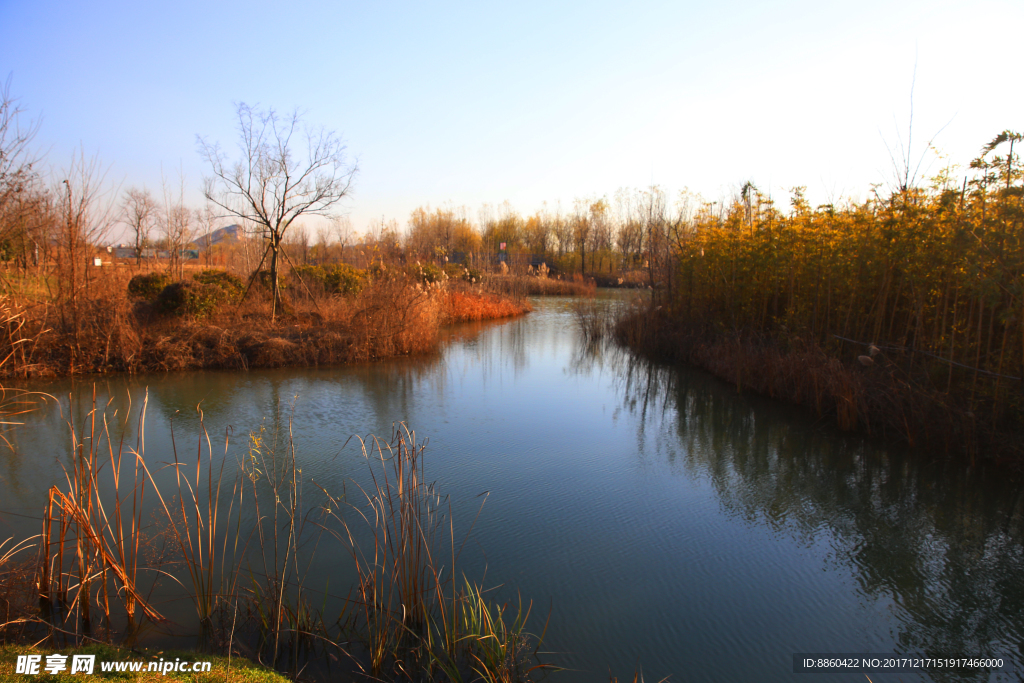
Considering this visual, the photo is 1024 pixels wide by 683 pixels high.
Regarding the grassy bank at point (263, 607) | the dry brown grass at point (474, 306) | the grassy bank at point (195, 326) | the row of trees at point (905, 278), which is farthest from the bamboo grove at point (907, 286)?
the dry brown grass at point (474, 306)

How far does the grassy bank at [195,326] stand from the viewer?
7.74 m

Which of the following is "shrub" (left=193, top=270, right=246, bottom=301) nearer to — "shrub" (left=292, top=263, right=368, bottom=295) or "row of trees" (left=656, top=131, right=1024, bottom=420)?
"shrub" (left=292, top=263, right=368, bottom=295)

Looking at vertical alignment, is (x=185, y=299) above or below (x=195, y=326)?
above

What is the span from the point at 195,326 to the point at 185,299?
47cm

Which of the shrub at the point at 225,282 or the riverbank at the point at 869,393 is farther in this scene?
the shrub at the point at 225,282

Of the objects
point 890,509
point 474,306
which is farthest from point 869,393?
point 474,306

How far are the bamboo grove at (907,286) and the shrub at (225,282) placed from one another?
8.19 metres

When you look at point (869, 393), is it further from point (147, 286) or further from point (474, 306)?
point (474, 306)

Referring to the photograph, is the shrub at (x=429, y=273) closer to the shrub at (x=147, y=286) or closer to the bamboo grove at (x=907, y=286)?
the shrub at (x=147, y=286)

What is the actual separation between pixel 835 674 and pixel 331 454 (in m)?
3.86

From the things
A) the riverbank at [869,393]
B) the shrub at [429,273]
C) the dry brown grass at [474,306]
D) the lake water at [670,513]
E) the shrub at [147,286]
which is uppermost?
the shrub at [429,273]

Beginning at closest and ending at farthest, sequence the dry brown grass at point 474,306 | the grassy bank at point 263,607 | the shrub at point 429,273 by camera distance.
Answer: the grassy bank at point 263,607 → the dry brown grass at point 474,306 → the shrub at point 429,273

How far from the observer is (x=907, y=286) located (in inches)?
236

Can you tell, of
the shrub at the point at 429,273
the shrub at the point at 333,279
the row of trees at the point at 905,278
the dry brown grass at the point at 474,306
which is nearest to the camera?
the row of trees at the point at 905,278
